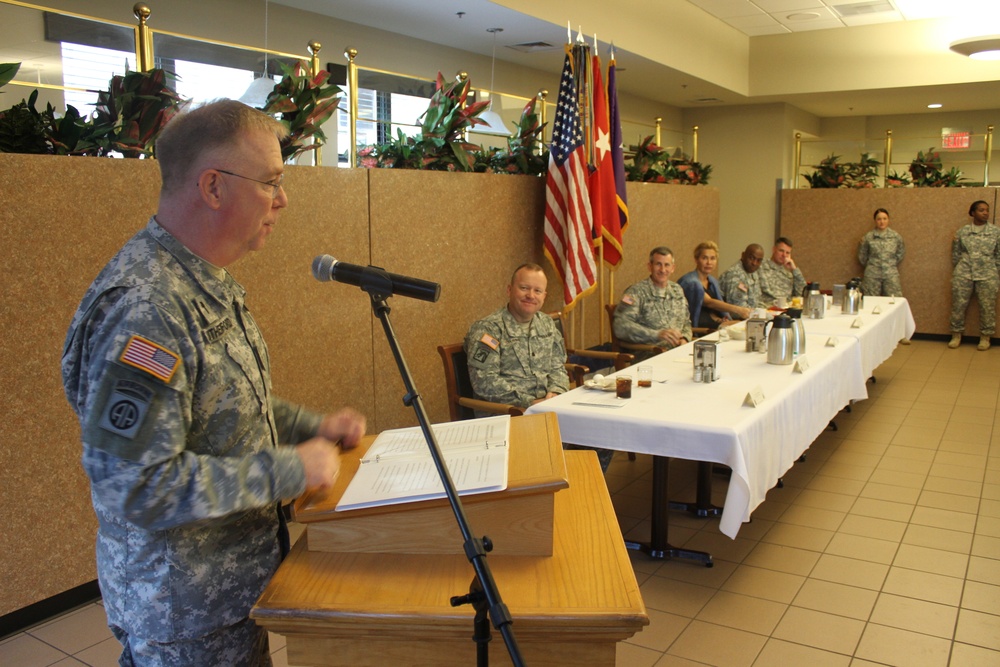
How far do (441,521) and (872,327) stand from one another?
509cm

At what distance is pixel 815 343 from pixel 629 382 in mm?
1973

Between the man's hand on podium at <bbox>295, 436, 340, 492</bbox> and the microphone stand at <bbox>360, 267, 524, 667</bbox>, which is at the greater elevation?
the man's hand on podium at <bbox>295, 436, 340, 492</bbox>

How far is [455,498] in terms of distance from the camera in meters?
1.14

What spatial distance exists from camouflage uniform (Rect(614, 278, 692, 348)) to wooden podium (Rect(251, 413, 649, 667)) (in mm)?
3989

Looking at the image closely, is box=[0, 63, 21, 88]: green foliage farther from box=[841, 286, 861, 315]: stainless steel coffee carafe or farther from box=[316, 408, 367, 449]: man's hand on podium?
box=[841, 286, 861, 315]: stainless steel coffee carafe

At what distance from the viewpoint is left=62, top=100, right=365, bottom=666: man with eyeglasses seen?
116 cm

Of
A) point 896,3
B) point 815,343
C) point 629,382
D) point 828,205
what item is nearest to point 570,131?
point 815,343

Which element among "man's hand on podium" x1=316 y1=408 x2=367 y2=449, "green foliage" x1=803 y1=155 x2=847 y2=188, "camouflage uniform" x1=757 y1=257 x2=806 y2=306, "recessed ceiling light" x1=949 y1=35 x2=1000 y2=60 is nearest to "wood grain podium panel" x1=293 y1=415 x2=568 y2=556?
"man's hand on podium" x1=316 y1=408 x2=367 y2=449

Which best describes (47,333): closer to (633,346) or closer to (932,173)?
(633,346)

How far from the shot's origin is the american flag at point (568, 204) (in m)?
5.33

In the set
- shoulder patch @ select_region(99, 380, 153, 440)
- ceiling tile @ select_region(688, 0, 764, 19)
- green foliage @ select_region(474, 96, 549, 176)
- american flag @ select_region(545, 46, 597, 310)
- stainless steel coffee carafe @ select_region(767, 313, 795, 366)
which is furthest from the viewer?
ceiling tile @ select_region(688, 0, 764, 19)

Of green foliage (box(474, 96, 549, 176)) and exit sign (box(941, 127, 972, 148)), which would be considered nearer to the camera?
green foliage (box(474, 96, 549, 176))

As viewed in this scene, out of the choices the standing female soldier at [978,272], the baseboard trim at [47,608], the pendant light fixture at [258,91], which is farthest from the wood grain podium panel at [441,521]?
the standing female soldier at [978,272]

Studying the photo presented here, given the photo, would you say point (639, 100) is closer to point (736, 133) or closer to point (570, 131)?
point (736, 133)
